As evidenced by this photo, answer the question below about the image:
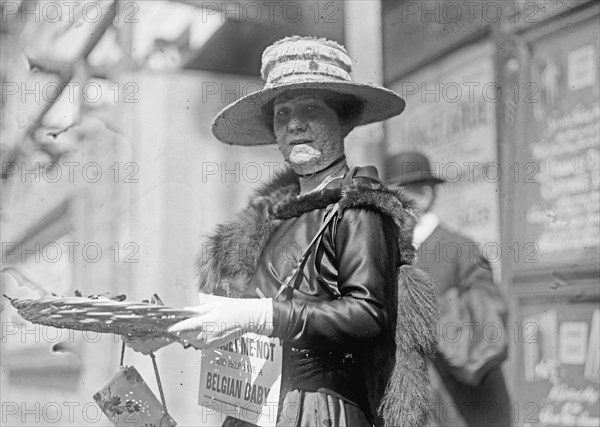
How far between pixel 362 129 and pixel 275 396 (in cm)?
241

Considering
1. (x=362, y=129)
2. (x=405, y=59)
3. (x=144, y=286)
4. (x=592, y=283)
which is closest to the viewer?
(x=592, y=283)

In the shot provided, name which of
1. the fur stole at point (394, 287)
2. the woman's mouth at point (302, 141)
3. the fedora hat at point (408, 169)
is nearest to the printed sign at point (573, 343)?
the fedora hat at point (408, 169)

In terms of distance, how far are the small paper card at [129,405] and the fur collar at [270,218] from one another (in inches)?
16.0

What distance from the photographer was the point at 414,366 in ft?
7.38

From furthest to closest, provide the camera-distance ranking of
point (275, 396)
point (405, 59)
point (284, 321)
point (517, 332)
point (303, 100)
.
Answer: point (405, 59), point (517, 332), point (303, 100), point (275, 396), point (284, 321)

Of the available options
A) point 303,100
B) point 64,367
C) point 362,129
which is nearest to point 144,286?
point 64,367

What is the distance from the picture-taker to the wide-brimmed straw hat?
2430 mm

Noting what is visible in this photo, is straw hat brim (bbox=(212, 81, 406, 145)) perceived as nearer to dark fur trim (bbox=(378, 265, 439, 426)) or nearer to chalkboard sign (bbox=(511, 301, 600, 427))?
dark fur trim (bbox=(378, 265, 439, 426))

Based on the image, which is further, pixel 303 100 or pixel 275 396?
pixel 303 100

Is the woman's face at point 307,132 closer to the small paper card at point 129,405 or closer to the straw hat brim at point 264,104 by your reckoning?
the straw hat brim at point 264,104

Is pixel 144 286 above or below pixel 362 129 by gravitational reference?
below

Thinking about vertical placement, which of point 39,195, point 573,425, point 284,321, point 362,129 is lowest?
point 573,425

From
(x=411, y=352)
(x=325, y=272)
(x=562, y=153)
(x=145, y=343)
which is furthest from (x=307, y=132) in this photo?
(x=562, y=153)

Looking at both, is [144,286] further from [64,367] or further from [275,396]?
[275,396]
